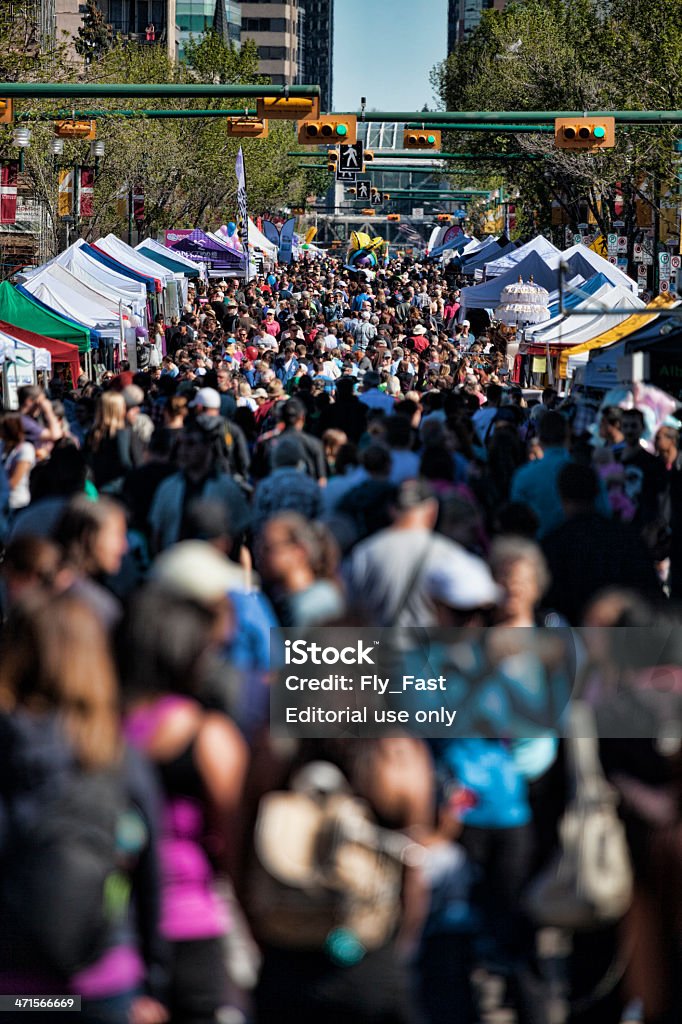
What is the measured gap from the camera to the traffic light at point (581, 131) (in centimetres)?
2186

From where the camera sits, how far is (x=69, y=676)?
421 cm

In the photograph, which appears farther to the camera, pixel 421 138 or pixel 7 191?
pixel 7 191

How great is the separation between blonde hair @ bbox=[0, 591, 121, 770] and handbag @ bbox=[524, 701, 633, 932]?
1408mm

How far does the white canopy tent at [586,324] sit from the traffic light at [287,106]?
4196mm

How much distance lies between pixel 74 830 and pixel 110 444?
7.53 m

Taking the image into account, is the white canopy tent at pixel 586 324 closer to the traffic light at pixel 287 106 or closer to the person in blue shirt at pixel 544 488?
the traffic light at pixel 287 106

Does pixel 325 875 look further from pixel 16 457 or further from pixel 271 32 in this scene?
pixel 271 32

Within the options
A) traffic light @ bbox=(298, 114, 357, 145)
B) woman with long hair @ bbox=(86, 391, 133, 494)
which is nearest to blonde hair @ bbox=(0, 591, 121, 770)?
woman with long hair @ bbox=(86, 391, 133, 494)

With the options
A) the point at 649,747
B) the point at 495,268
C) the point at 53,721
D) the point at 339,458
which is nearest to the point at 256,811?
the point at 53,721

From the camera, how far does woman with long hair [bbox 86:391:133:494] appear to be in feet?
36.5

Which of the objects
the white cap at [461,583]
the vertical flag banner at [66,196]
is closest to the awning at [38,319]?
the white cap at [461,583]

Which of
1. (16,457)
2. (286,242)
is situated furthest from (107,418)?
(286,242)

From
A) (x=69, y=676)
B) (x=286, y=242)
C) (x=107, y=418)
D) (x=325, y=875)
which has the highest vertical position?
(x=69, y=676)

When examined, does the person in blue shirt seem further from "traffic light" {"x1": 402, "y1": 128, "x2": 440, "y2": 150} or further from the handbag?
"traffic light" {"x1": 402, "y1": 128, "x2": 440, "y2": 150}
